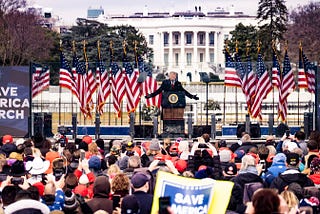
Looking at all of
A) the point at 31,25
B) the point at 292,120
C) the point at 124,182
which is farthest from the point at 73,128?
the point at 31,25

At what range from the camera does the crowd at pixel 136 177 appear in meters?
11.8

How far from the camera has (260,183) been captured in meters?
14.5

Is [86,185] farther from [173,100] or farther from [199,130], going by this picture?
[173,100]

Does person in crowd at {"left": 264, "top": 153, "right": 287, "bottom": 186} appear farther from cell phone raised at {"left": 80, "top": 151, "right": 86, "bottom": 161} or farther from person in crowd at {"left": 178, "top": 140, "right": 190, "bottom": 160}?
cell phone raised at {"left": 80, "top": 151, "right": 86, "bottom": 161}

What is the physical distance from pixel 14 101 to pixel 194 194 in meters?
25.4

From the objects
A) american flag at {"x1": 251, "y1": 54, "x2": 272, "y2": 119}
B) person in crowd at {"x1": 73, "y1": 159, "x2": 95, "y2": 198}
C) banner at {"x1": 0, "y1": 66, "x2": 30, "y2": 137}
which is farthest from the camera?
american flag at {"x1": 251, "y1": 54, "x2": 272, "y2": 119}

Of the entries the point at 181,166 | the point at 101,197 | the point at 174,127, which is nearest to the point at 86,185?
the point at 101,197

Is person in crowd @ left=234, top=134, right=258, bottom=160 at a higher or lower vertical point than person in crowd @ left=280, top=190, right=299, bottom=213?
higher

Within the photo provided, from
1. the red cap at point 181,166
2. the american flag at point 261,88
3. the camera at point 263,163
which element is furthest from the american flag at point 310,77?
the red cap at point 181,166

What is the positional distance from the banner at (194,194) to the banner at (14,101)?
24.5 meters

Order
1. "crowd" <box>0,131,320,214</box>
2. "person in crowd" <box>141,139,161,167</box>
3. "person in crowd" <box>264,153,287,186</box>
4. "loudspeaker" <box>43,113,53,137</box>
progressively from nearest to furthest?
"crowd" <box>0,131,320,214</box> → "person in crowd" <box>264,153,287,186</box> → "person in crowd" <box>141,139,161,167</box> → "loudspeaker" <box>43,113,53,137</box>

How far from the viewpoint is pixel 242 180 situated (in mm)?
14828

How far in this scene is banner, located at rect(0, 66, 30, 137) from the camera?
116 feet

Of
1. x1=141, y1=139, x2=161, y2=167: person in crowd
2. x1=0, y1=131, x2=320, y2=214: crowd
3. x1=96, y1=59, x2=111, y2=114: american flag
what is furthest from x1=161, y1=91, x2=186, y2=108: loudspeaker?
x1=141, y1=139, x2=161, y2=167: person in crowd
